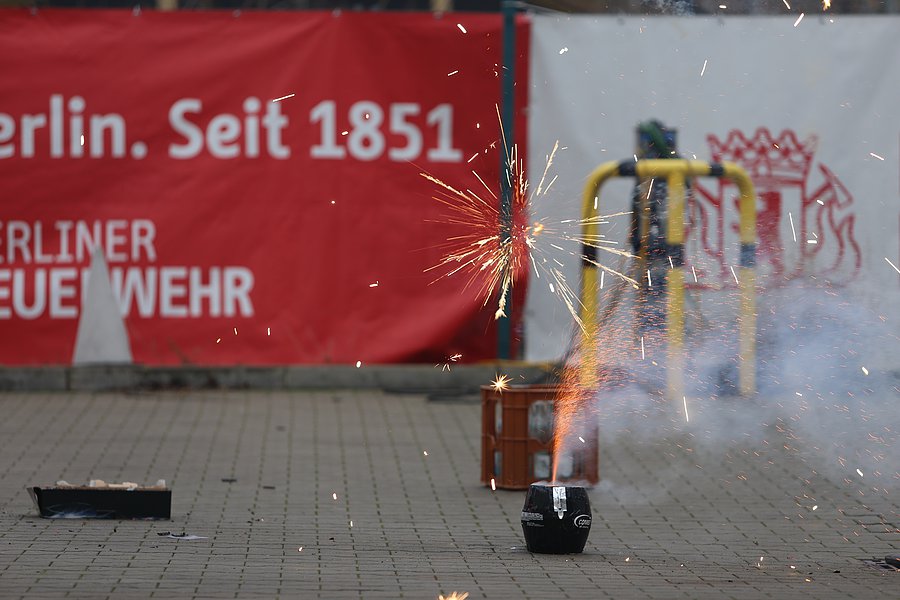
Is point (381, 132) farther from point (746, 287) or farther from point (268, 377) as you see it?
point (746, 287)

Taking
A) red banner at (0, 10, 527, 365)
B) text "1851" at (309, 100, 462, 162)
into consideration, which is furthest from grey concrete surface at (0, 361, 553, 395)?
text "1851" at (309, 100, 462, 162)

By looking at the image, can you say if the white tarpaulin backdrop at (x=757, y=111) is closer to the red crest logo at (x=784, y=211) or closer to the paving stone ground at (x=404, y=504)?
the red crest logo at (x=784, y=211)

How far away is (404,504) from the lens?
30.9ft

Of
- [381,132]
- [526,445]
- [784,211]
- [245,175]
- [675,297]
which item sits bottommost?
[526,445]

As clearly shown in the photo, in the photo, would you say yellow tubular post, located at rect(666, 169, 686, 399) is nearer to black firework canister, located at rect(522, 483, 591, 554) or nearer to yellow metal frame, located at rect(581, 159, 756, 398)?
yellow metal frame, located at rect(581, 159, 756, 398)

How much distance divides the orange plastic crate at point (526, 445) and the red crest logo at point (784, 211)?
368 cm

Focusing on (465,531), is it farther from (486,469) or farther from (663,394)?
(663,394)

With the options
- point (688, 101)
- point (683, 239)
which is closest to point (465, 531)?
point (683, 239)

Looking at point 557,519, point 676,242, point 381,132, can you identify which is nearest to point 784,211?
point 676,242

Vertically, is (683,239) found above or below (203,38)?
below

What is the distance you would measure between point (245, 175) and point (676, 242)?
3.91 meters

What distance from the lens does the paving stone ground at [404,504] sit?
7.28m

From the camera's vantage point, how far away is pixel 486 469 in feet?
33.2

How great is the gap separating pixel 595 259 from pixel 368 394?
8.34 ft
